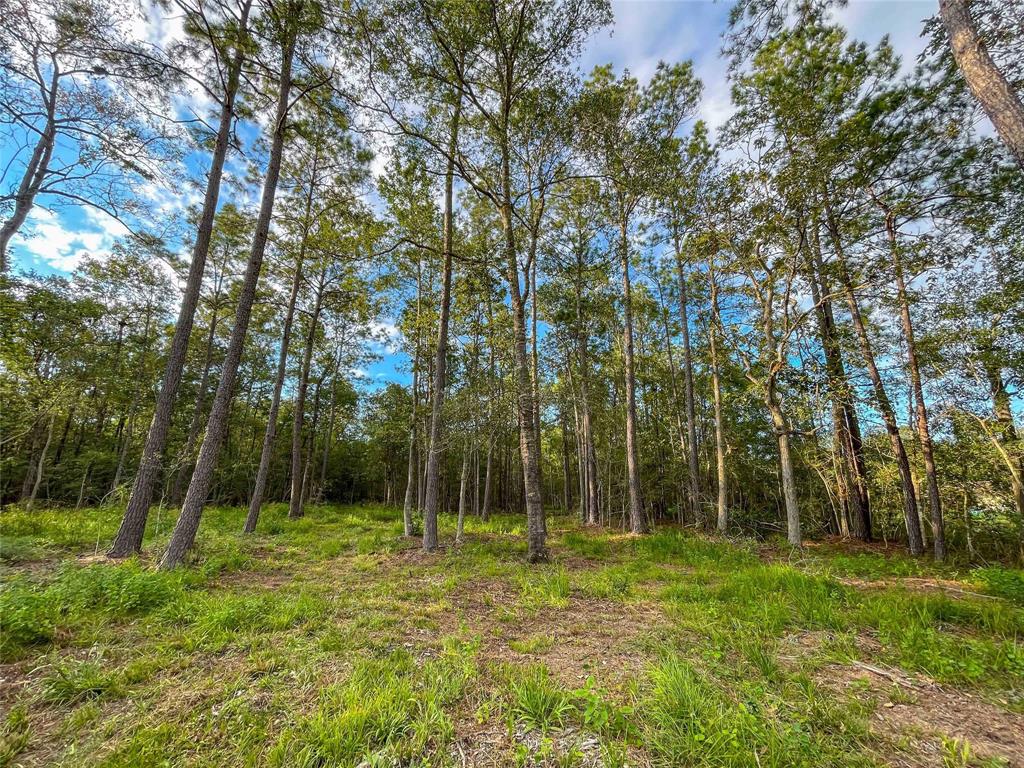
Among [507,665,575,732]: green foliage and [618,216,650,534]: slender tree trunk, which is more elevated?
[618,216,650,534]: slender tree trunk

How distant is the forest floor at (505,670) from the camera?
201cm

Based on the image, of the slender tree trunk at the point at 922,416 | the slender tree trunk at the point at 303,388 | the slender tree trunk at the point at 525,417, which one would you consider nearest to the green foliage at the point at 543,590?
the slender tree trunk at the point at 525,417

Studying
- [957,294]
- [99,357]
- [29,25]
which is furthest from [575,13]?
[99,357]

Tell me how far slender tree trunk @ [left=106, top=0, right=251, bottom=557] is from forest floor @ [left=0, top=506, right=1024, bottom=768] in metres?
1.07

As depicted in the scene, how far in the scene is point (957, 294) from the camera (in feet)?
26.3

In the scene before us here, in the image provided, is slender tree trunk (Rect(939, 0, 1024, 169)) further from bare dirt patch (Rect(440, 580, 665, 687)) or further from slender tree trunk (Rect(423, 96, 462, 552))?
slender tree trunk (Rect(423, 96, 462, 552))

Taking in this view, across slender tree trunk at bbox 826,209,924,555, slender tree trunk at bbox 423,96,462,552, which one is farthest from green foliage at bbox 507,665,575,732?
slender tree trunk at bbox 826,209,924,555

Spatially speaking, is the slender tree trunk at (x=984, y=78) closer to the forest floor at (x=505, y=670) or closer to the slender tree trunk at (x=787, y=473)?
the forest floor at (x=505, y=670)

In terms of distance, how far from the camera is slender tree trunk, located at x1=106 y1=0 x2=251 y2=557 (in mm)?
6195

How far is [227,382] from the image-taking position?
19.2 ft

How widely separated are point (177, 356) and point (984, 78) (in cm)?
1256

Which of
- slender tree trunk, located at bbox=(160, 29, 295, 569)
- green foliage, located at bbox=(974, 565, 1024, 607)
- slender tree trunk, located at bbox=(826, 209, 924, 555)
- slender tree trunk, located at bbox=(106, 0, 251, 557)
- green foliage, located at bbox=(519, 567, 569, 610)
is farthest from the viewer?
slender tree trunk, located at bbox=(826, 209, 924, 555)

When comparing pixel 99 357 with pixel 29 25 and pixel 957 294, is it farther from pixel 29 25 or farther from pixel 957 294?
pixel 957 294

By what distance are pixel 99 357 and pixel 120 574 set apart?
54.0ft
